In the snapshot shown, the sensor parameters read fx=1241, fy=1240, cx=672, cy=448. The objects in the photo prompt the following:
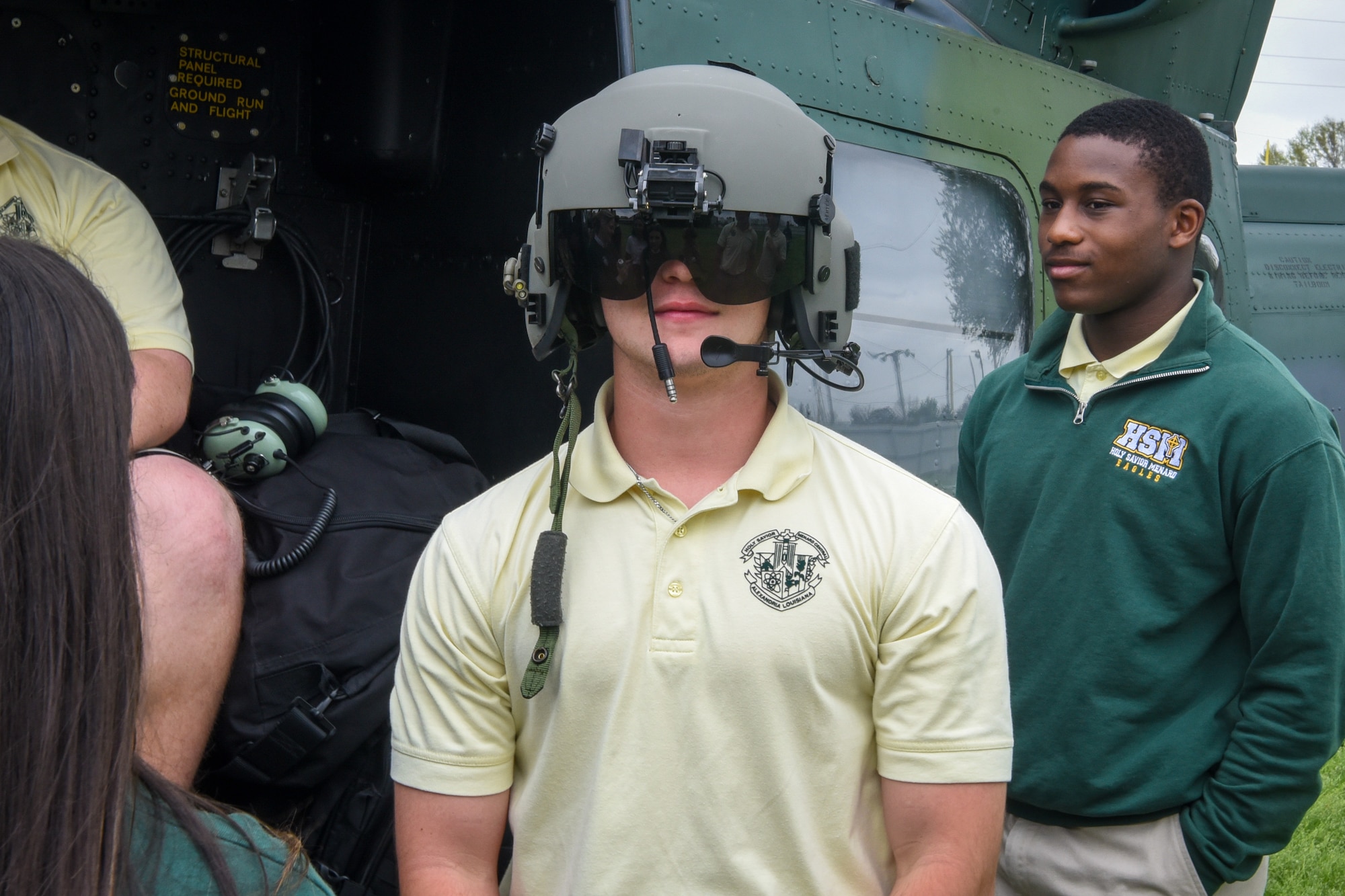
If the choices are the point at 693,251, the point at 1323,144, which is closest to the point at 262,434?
the point at 693,251

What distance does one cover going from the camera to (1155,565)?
75.8 inches

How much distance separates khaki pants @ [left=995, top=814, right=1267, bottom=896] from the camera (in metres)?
1.90

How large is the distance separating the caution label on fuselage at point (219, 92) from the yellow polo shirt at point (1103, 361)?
2.34 metres

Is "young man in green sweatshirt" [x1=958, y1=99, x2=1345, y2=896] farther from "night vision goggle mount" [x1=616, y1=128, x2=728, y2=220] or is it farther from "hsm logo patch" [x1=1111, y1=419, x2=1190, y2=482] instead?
"night vision goggle mount" [x1=616, y1=128, x2=728, y2=220]

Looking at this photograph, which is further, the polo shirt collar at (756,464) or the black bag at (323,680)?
the black bag at (323,680)

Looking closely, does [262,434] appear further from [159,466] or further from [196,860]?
[196,860]

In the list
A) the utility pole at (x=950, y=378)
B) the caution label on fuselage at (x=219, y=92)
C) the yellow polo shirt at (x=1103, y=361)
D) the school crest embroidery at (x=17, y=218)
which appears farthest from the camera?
the caution label on fuselage at (x=219, y=92)

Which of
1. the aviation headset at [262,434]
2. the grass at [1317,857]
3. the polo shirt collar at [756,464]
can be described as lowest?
the grass at [1317,857]

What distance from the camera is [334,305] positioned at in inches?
141

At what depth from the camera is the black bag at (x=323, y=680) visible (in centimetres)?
223

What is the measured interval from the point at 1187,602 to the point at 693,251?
3.18ft

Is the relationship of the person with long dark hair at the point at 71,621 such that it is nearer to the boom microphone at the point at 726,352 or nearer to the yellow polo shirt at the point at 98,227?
the boom microphone at the point at 726,352

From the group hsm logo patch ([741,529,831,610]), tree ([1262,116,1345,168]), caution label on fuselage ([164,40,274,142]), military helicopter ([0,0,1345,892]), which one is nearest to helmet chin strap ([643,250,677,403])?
hsm logo patch ([741,529,831,610])

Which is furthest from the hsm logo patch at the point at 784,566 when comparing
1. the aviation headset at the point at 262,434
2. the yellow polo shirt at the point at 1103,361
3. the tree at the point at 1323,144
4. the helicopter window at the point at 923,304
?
the tree at the point at 1323,144
